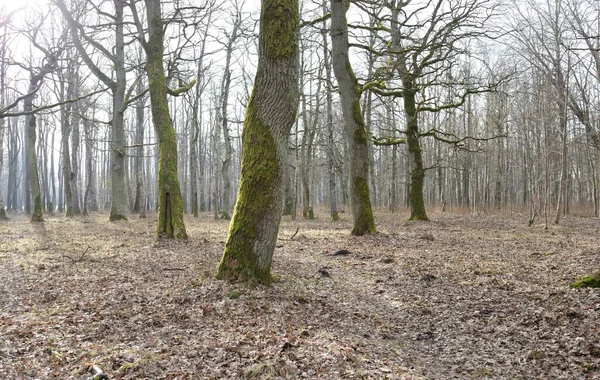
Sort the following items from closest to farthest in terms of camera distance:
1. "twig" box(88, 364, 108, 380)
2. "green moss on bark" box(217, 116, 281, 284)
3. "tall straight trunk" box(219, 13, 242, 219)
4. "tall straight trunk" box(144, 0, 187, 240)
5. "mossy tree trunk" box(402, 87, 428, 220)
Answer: "twig" box(88, 364, 108, 380) < "green moss on bark" box(217, 116, 281, 284) < "tall straight trunk" box(144, 0, 187, 240) < "mossy tree trunk" box(402, 87, 428, 220) < "tall straight trunk" box(219, 13, 242, 219)

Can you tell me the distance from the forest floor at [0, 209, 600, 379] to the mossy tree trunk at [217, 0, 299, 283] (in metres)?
0.52

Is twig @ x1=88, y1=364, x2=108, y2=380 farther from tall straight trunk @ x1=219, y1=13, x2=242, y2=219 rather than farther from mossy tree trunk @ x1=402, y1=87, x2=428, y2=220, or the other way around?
tall straight trunk @ x1=219, y1=13, x2=242, y2=219

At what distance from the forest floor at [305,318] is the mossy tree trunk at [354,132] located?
327 cm

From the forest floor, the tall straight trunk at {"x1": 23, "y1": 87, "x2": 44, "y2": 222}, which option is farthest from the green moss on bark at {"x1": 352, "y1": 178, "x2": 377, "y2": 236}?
the tall straight trunk at {"x1": 23, "y1": 87, "x2": 44, "y2": 222}

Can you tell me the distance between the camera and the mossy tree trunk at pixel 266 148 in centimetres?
622

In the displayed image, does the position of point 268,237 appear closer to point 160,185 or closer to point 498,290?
point 498,290

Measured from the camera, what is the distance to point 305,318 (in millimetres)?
5172

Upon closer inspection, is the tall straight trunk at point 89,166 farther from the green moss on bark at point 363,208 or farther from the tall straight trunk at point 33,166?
the green moss on bark at point 363,208

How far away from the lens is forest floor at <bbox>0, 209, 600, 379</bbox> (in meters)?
3.82

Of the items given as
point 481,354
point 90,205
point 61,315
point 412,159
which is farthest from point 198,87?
point 481,354

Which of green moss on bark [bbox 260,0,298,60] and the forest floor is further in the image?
green moss on bark [bbox 260,0,298,60]

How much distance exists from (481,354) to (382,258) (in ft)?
15.6

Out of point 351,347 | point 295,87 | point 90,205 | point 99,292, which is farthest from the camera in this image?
point 90,205

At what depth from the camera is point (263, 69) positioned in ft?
21.0
